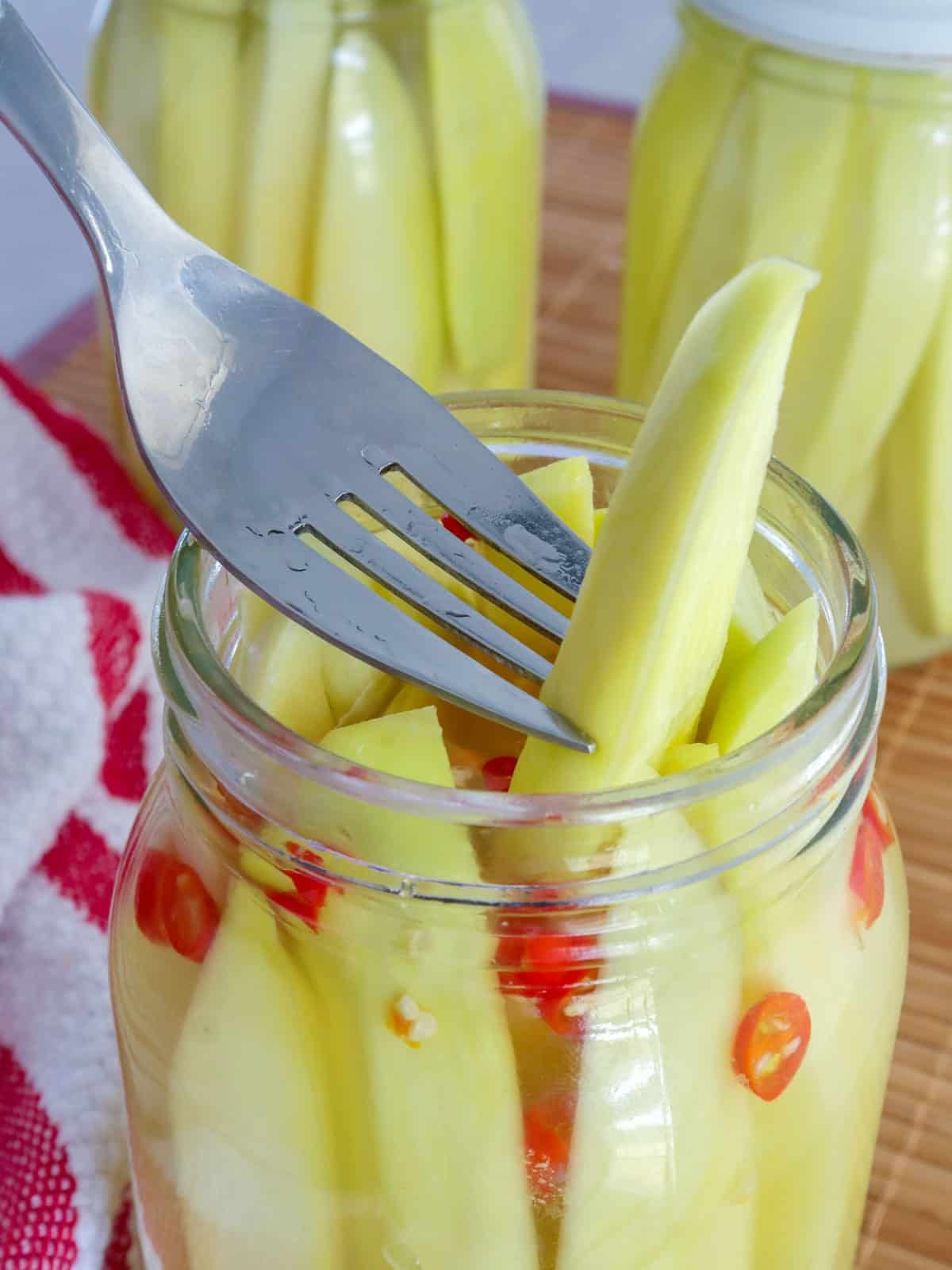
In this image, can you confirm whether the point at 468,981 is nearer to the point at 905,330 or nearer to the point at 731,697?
the point at 731,697

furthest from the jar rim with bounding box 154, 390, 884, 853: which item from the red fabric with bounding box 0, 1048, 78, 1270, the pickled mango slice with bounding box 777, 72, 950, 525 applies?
the pickled mango slice with bounding box 777, 72, 950, 525

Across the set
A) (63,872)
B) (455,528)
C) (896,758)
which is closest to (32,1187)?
(63,872)

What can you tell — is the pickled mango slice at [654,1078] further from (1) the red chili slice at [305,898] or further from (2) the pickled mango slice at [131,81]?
(2) the pickled mango slice at [131,81]

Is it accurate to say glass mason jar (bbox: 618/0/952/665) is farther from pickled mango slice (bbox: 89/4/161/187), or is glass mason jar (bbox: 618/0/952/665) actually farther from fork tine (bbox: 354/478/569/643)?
fork tine (bbox: 354/478/569/643)

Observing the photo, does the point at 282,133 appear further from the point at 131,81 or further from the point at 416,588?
the point at 416,588

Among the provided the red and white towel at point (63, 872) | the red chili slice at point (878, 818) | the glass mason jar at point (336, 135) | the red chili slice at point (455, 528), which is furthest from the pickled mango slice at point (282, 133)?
the red chili slice at point (878, 818)

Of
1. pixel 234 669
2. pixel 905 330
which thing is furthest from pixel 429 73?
pixel 234 669
